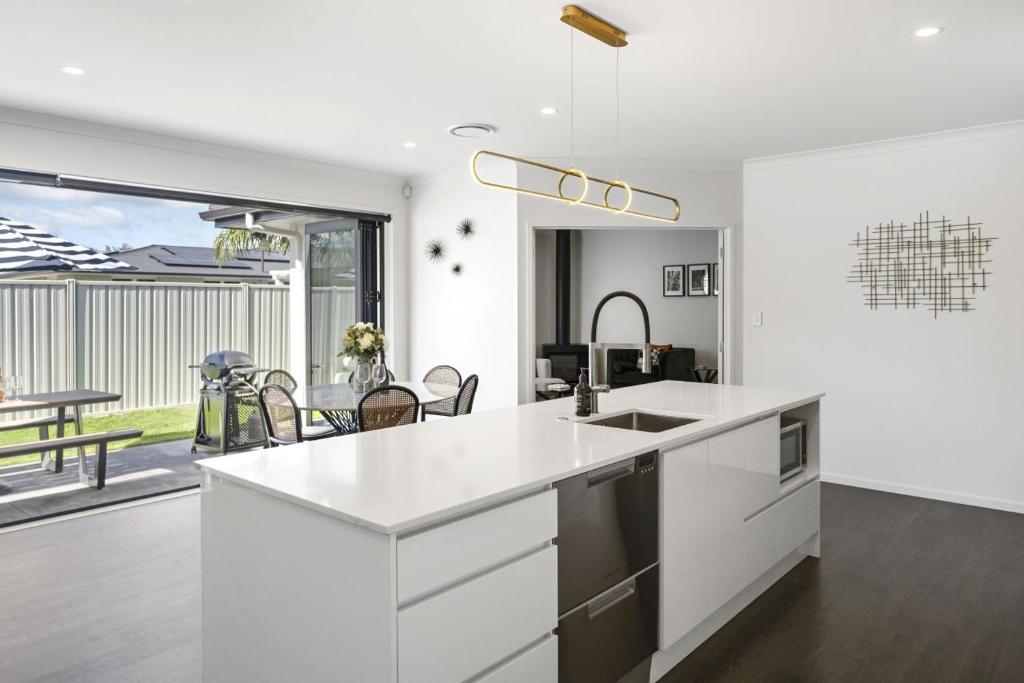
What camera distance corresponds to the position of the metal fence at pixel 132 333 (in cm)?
595

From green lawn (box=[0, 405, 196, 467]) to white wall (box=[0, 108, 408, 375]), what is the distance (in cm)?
267

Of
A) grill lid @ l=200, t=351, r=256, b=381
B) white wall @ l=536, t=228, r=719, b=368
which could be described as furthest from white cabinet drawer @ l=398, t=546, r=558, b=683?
white wall @ l=536, t=228, r=719, b=368

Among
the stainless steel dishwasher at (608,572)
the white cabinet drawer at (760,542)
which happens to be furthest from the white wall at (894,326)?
the stainless steel dishwasher at (608,572)

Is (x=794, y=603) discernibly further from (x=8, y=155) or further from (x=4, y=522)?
(x=8, y=155)

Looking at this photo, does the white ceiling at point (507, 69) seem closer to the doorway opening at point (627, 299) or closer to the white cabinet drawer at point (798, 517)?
the white cabinet drawer at point (798, 517)

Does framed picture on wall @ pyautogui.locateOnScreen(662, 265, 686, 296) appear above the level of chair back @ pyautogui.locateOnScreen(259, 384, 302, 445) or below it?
above

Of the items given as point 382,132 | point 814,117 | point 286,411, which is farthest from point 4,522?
point 814,117

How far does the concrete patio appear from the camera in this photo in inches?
172

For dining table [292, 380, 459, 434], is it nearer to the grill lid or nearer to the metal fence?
the grill lid

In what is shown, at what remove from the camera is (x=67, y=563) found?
136 inches

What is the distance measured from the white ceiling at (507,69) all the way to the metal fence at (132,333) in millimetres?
2524

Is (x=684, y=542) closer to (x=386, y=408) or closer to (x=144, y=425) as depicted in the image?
(x=386, y=408)

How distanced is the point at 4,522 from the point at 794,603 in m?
4.40

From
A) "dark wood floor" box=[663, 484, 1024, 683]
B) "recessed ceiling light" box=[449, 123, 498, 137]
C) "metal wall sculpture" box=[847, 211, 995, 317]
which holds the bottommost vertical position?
"dark wood floor" box=[663, 484, 1024, 683]
